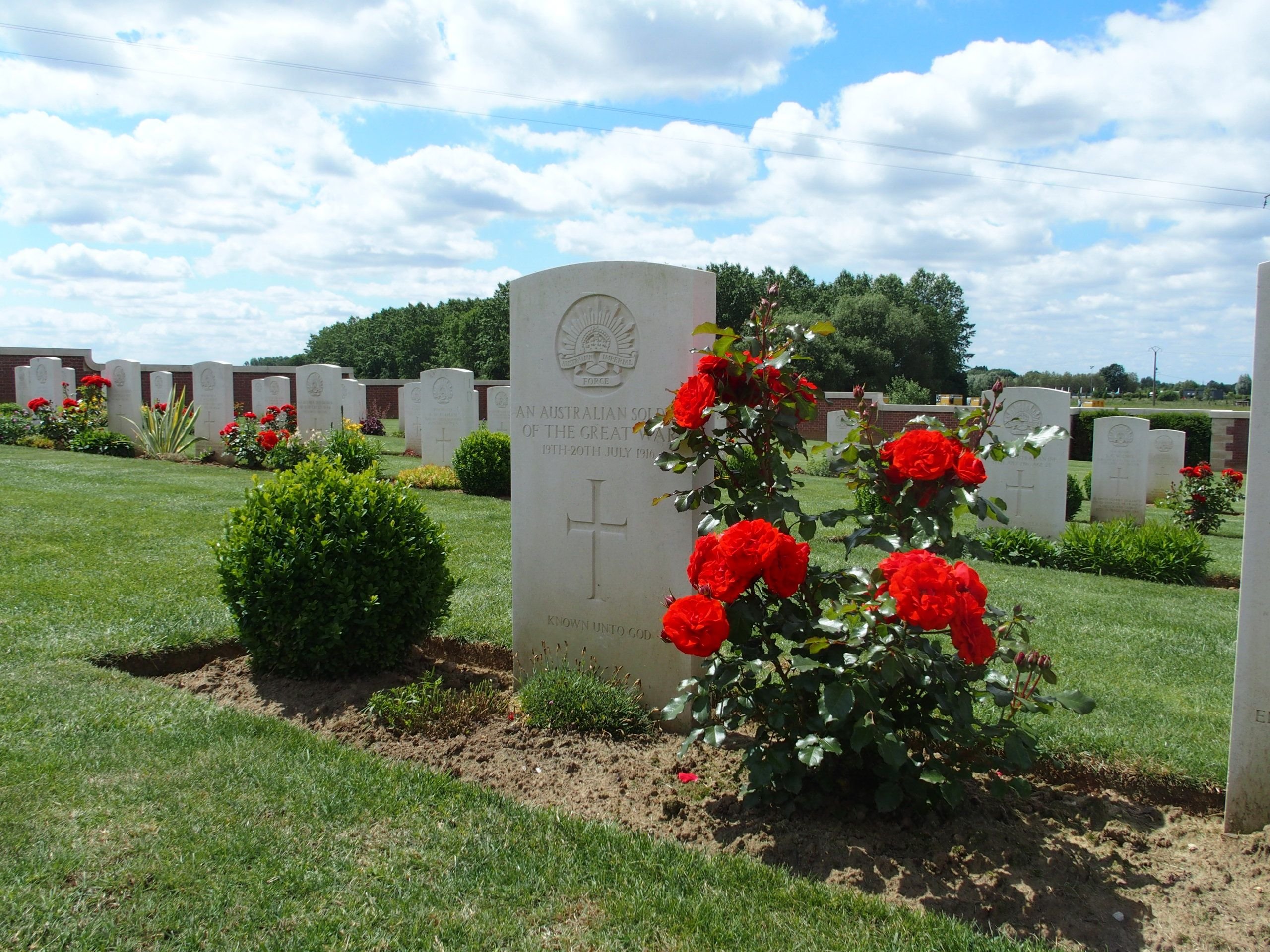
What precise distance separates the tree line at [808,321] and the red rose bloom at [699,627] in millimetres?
33026

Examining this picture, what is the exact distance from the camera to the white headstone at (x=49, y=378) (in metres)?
22.4

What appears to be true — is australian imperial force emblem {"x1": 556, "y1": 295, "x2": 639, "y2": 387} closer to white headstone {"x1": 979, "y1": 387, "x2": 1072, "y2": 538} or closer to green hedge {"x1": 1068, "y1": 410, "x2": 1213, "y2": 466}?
white headstone {"x1": 979, "y1": 387, "x2": 1072, "y2": 538}

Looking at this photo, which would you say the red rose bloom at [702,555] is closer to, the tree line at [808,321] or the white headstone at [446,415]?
the white headstone at [446,415]

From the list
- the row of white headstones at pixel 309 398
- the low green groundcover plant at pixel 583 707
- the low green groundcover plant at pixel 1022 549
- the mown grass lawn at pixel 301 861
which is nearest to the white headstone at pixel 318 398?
the row of white headstones at pixel 309 398

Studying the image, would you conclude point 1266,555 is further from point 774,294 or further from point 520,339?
point 520,339

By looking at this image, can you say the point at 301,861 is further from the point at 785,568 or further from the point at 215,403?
the point at 215,403

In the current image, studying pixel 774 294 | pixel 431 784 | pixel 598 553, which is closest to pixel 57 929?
pixel 431 784

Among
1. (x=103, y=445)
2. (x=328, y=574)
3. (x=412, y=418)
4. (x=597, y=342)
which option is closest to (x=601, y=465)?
(x=597, y=342)

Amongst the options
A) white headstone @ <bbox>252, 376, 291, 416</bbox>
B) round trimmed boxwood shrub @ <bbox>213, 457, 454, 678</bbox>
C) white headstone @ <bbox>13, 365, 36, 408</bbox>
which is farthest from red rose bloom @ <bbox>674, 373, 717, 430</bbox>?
white headstone @ <bbox>13, 365, 36, 408</bbox>

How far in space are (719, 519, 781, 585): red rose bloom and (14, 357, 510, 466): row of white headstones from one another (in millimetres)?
12526

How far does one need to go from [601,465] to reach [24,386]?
25727 millimetres

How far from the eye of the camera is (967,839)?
3027 millimetres

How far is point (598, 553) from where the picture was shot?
14.4 feet

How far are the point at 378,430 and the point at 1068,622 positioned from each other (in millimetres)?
23193
